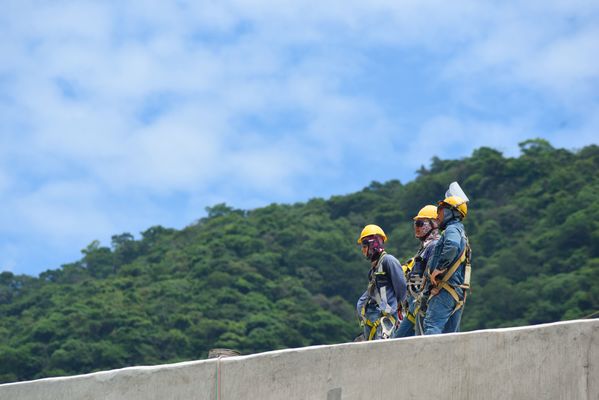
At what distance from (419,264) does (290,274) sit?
2404 inches

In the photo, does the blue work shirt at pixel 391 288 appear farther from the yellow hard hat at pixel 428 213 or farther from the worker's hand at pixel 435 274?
the worker's hand at pixel 435 274

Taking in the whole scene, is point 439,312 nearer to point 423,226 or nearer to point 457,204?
point 457,204

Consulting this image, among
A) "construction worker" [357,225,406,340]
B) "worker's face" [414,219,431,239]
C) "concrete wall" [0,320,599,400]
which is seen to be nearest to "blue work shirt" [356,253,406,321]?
"construction worker" [357,225,406,340]

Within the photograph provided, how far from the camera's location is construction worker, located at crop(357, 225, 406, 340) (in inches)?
441

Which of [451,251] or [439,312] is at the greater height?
[451,251]

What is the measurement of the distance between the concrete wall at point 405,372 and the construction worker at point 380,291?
284 cm

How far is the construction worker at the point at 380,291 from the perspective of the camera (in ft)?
36.7

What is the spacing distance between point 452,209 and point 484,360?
2.81 m

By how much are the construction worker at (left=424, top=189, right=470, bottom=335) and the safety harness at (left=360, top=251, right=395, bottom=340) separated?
0.99 metres

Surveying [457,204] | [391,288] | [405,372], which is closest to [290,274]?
[391,288]

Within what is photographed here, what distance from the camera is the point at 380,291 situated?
1130 centimetres

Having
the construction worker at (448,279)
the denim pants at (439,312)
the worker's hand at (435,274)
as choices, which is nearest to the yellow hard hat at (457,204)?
the construction worker at (448,279)

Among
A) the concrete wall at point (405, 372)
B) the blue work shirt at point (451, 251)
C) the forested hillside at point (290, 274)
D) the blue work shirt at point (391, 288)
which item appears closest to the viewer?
the concrete wall at point (405, 372)

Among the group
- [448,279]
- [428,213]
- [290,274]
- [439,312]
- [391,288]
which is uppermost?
[290,274]
